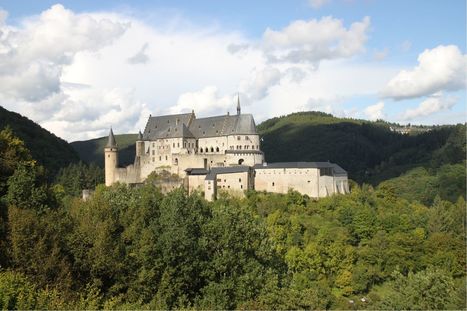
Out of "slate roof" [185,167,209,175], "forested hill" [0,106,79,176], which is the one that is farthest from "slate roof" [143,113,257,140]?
"forested hill" [0,106,79,176]

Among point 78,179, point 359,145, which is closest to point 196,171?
point 78,179

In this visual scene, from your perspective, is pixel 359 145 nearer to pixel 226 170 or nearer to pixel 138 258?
pixel 226 170

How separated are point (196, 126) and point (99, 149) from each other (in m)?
85.2

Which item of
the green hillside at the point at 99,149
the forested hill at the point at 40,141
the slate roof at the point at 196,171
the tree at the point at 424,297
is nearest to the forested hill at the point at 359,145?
the green hillside at the point at 99,149

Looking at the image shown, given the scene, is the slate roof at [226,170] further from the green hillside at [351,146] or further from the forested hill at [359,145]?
the green hillside at [351,146]

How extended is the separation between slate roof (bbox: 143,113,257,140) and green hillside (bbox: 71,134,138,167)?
58.5m

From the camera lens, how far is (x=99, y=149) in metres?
151

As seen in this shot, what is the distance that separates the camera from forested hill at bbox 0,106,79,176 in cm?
9819

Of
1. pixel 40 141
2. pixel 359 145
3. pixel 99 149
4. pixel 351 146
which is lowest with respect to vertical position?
pixel 40 141

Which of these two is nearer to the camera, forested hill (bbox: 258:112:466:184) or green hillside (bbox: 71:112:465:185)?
forested hill (bbox: 258:112:466:184)

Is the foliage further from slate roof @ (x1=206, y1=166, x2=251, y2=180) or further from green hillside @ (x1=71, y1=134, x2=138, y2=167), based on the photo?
green hillside @ (x1=71, y1=134, x2=138, y2=167)

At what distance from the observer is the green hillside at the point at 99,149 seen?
137500 mm

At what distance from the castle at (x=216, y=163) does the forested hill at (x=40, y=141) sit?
2956 centimetres

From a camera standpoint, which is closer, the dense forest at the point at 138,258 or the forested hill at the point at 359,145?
the dense forest at the point at 138,258
